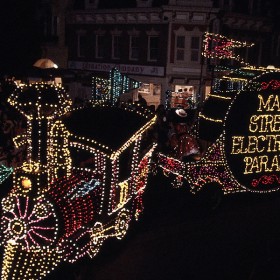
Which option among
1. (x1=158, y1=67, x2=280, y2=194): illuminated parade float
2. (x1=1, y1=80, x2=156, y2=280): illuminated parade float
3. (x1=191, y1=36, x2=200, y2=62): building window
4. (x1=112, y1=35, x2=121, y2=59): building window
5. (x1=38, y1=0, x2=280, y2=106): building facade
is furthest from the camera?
(x1=112, y1=35, x2=121, y2=59): building window

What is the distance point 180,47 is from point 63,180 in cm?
1874

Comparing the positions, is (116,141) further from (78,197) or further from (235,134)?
(235,134)

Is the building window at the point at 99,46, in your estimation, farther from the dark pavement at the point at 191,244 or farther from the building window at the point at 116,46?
the dark pavement at the point at 191,244

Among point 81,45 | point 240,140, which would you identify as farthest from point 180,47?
point 240,140

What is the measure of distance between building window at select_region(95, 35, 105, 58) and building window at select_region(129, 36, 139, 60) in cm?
242

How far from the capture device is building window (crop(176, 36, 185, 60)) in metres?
23.8

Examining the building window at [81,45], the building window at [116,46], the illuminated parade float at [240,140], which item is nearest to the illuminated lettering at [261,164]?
the illuminated parade float at [240,140]

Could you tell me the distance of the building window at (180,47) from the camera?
23.8 meters

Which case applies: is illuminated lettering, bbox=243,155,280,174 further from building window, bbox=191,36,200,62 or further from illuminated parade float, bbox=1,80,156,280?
building window, bbox=191,36,200,62

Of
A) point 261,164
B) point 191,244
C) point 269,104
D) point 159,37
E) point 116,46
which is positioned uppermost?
point 159,37

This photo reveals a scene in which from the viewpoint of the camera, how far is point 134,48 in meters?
25.9

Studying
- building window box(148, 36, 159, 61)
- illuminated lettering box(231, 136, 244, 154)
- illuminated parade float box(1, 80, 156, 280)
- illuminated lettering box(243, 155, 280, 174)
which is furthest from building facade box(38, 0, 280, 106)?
illuminated parade float box(1, 80, 156, 280)

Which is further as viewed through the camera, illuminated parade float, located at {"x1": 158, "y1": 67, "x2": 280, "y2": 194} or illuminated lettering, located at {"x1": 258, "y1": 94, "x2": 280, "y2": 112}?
illuminated lettering, located at {"x1": 258, "y1": 94, "x2": 280, "y2": 112}

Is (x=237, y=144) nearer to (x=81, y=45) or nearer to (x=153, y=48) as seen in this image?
(x=153, y=48)
